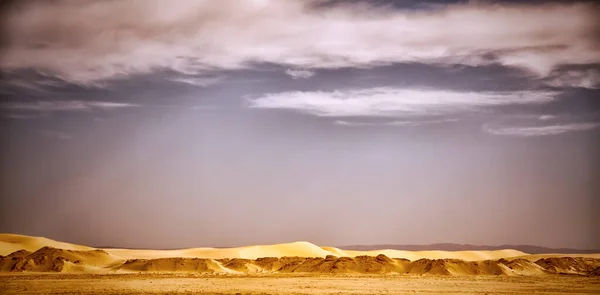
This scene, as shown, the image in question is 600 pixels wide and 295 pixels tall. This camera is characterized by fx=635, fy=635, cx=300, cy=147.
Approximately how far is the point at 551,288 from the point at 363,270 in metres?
14.1

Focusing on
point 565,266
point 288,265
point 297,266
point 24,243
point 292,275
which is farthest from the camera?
point 24,243

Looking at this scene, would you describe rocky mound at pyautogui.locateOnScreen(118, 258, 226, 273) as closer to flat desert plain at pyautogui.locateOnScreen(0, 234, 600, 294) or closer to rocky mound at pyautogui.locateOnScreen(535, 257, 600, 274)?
flat desert plain at pyautogui.locateOnScreen(0, 234, 600, 294)

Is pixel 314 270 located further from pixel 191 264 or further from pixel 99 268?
pixel 99 268

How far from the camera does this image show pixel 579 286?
2503 cm

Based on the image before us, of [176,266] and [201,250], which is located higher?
[201,250]

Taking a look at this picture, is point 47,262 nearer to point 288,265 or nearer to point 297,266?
point 288,265

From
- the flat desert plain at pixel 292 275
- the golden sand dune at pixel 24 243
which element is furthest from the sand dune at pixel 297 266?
the golden sand dune at pixel 24 243

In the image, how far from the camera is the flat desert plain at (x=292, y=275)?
22.9m

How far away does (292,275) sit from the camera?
34.3 meters

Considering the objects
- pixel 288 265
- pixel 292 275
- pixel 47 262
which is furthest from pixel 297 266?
pixel 47 262

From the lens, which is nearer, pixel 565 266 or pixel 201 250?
pixel 565 266

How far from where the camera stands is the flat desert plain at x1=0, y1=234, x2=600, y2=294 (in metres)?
22.9

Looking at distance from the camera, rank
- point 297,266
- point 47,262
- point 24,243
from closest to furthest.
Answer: point 47,262 → point 297,266 → point 24,243

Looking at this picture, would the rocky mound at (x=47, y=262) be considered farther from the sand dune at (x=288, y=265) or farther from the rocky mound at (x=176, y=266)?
the rocky mound at (x=176, y=266)
